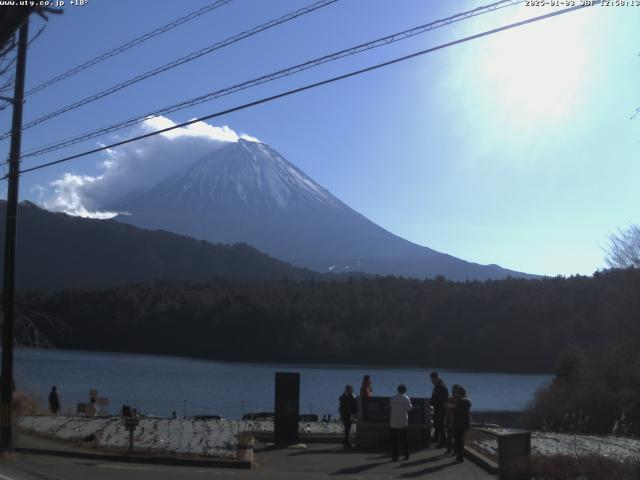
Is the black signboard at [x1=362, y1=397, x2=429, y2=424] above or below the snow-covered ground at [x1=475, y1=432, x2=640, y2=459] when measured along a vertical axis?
above

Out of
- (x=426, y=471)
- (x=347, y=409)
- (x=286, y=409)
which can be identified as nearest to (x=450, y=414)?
(x=426, y=471)

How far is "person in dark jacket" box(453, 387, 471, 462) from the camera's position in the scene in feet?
44.9

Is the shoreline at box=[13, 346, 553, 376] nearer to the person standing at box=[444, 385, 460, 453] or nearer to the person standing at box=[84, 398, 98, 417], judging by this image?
the person standing at box=[84, 398, 98, 417]

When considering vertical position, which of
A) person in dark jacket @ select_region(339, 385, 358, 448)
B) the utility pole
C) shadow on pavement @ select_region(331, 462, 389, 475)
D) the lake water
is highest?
the utility pole

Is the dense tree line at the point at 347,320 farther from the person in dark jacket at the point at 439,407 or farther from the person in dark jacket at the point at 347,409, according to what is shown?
the person in dark jacket at the point at 347,409

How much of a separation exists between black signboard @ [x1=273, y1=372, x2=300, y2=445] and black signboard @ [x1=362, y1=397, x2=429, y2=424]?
1.31m

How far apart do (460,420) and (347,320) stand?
93.9m

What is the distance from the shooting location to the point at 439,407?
15.5 metres

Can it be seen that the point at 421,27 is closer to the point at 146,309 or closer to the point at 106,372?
the point at 106,372

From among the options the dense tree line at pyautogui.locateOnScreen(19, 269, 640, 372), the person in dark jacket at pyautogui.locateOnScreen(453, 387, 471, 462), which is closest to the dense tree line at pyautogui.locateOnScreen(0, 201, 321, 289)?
the dense tree line at pyautogui.locateOnScreen(19, 269, 640, 372)

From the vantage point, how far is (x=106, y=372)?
7344 centimetres

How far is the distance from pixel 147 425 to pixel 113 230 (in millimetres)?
163972

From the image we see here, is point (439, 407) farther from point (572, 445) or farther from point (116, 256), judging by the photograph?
point (116, 256)

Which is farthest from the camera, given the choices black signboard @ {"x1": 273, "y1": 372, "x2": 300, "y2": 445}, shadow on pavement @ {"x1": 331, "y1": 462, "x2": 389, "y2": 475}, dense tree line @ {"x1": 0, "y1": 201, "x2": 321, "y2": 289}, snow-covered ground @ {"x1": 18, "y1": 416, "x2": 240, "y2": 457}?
dense tree line @ {"x1": 0, "y1": 201, "x2": 321, "y2": 289}
